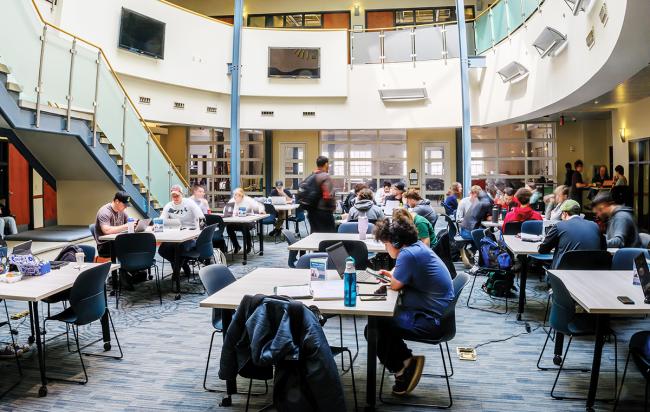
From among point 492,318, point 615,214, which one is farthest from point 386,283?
point 615,214

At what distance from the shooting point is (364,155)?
59.4 feet

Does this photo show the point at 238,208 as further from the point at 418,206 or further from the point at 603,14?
the point at 603,14

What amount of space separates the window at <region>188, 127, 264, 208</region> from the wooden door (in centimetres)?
624

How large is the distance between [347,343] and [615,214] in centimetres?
323

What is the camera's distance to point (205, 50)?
14.1 m

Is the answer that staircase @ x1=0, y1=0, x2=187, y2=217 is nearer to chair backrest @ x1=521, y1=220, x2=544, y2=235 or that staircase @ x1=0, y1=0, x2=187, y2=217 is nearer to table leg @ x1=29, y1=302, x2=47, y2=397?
table leg @ x1=29, y1=302, x2=47, y2=397

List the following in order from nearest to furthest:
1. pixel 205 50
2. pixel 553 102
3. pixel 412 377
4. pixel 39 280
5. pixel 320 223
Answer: pixel 412 377 < pixel 39 280 < pixel 320 223 < pixel 553 102 < pixel 205 50

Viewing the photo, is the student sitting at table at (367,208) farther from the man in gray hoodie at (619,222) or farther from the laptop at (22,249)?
the laptop at (22,249)

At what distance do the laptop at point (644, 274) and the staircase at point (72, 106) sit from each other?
23.6 feet

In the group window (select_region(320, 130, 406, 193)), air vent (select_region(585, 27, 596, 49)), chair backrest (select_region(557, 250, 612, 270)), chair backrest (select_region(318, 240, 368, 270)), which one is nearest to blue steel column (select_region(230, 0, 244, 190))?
window (select_region(320, 130, 406, 193))

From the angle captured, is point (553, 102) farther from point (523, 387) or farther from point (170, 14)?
point (170, 14)

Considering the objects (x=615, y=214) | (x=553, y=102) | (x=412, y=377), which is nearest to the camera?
(x=412, y=377)

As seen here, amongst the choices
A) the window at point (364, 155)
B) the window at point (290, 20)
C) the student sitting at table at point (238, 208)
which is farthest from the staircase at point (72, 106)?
the window at point (290, 20)

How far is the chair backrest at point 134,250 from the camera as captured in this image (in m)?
6.06
